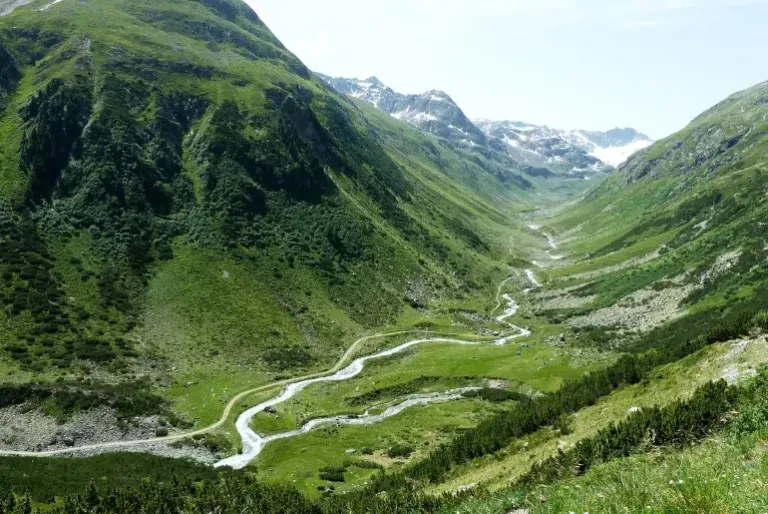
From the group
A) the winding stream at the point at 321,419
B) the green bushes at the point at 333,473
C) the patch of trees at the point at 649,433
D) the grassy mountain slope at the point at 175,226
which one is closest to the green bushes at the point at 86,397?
the grassy mountain slope at the point at 175,226

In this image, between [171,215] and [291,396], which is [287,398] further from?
[171,215]

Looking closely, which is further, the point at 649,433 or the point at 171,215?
the point at 171,215

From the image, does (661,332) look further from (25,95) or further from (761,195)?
(25,95)

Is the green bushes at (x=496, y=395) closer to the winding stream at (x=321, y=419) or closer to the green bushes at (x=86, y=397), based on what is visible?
the winding stream at (x=321, y=419)

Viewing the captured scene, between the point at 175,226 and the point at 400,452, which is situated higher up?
the point at 175,226

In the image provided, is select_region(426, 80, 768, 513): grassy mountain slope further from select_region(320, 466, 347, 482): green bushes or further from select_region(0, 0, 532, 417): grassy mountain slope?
select_region(0, 0, 532, 417): grassy mountain slope

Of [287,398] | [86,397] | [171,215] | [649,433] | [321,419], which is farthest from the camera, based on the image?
[171,215]

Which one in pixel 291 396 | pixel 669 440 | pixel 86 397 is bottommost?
pixel 291 396

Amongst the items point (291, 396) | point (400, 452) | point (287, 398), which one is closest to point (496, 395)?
point (400, 452)

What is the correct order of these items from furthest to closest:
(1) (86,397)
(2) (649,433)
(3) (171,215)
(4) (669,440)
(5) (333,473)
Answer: (3) (171,215)
(1) (86,397)
(5) (333,473)
(2) (649,433)
(4) (669,440)
